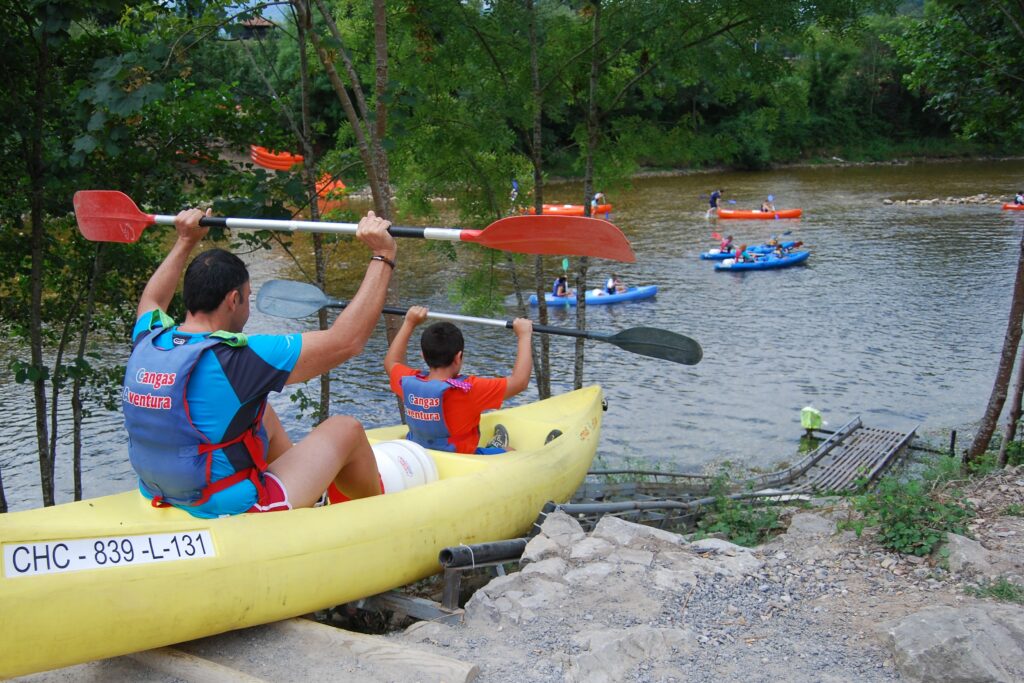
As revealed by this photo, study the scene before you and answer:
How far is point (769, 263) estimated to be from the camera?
60.5ft

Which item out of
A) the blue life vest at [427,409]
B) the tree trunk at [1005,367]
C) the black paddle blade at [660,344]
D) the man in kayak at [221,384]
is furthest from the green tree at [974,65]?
the man in kayak at [221,384]

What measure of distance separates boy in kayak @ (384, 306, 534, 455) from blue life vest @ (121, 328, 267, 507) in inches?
60.2

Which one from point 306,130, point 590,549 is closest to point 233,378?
point 590,549

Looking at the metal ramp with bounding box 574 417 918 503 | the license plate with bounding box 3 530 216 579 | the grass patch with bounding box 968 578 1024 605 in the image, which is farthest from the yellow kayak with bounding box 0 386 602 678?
the grass patch with bounding box 968 578 1024 605

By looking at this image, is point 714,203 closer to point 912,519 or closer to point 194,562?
point 912,519

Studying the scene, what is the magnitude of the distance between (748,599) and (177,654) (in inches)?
80.6

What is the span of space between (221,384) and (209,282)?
0.37 m

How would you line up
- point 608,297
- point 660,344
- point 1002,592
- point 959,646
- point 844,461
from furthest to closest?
point 608,297, point 844,461, point 660,344, point 1002,592, point 959,646

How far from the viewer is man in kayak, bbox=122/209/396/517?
292 centimetres

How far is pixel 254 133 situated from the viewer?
6324 millimetres

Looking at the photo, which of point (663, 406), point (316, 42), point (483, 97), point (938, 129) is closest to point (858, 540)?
point (316, 42)

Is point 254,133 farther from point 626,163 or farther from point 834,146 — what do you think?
point 834,146

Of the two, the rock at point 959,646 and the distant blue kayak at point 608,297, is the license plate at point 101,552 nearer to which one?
the rock at point 959,646

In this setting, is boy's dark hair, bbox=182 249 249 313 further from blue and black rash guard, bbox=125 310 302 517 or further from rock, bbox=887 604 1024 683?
rock, bbox=887 604 1024 683
